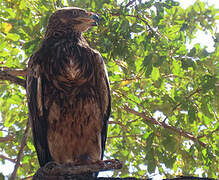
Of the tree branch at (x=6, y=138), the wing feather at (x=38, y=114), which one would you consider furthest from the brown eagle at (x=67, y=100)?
the tree branch at (x=6, y=138)

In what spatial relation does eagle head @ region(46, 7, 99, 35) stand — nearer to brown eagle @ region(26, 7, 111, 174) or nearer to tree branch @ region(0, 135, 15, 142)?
brown eagle @ region(26, 7, 111, 174)

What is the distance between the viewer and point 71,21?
4262mm

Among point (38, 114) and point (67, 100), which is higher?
point (67, 100)

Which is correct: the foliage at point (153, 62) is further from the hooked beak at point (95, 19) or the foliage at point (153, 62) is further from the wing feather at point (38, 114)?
the wing feather at point (38, 114)

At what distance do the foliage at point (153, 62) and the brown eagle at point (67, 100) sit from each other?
2.14 feet

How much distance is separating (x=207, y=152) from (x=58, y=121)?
2150 mm

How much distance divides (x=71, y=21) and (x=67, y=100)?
1.33m

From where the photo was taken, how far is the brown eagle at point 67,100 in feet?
11.5

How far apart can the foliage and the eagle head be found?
16cm

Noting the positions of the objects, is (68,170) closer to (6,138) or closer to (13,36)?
(13,36)

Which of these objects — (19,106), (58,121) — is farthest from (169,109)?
(19,106)

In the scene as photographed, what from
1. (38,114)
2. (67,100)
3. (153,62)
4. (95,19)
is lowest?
(38,114)

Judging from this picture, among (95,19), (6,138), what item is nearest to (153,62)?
(95,19)

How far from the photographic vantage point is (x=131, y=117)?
5781 millimetres
